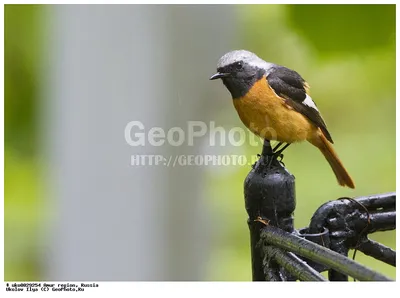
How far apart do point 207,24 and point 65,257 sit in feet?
2.59

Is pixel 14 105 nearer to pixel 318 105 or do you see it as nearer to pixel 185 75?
pixel 185 75

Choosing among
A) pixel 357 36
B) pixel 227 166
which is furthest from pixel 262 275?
→ pixel 357 36

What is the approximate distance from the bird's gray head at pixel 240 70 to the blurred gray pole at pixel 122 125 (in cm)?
4

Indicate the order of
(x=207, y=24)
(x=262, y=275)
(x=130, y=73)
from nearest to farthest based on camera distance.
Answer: (x=262, y=275) → (x=207, y=24) → (x=130, y=73)

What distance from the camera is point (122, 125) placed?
1613 millimetres

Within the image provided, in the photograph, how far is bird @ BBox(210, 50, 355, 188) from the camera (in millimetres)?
1561

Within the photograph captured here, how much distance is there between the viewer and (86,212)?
1.50 meters

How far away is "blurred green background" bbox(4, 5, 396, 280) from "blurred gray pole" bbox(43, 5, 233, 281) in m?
0.07

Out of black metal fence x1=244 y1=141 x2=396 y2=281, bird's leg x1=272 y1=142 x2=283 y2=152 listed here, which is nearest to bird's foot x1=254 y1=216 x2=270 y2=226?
black metal fence x1=244 y1=141 x2=396 y2=281

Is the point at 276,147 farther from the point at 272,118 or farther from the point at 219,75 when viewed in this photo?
the point at 219,75

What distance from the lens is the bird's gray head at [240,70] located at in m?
1.54

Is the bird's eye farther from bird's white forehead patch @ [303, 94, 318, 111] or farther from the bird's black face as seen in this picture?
bird's white forehead patch @ [303, 94, 318, 111]

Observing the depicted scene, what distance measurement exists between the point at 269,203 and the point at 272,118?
409mm

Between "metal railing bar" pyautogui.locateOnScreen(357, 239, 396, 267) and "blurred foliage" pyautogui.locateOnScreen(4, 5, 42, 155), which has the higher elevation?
"blurred foliage" pyautogui.locateOnScreen(4, 5, 42, 155)
